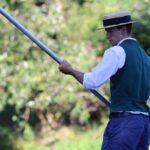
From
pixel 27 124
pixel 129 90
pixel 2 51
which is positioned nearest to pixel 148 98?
pixel 129 90

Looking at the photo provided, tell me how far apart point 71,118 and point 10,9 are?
195cm

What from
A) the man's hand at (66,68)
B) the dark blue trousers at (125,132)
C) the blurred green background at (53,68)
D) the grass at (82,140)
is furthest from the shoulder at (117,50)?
the grass at (82,140)

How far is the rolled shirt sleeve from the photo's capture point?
4.76 m

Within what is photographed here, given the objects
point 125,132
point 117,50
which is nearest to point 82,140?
point 125,132

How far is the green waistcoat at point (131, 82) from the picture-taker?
491 centimetres

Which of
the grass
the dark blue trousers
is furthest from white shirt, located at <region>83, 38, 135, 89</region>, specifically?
the grass

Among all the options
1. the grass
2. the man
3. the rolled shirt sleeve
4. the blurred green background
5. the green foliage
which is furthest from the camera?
the green foliage


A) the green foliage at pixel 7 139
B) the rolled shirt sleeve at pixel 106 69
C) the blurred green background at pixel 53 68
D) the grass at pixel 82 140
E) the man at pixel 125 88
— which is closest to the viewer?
the rolled shirt sleeve at pixel 106 69

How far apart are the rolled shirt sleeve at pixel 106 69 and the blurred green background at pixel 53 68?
4696 mm

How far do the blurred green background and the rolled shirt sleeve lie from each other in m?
4.70

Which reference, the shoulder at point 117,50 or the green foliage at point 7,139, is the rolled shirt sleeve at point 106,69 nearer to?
the shoulder at point 117,50

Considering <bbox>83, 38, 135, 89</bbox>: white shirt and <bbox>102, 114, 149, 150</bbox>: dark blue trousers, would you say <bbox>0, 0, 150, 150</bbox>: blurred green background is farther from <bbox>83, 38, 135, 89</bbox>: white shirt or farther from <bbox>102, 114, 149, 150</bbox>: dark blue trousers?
<bbox>83, 38, 135, 89</bbox>: white shirt

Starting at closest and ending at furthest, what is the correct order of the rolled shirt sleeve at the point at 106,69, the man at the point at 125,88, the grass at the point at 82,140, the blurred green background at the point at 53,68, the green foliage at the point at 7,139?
the rolled shirt sleeve at the point at 106,69 < the man at the point at 125,88 < the blurred green background at the point at 53,68 < the grass at the point at 82,140 < the green foliage at the point at 7,139

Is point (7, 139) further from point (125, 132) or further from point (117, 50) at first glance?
point (117, 50)
